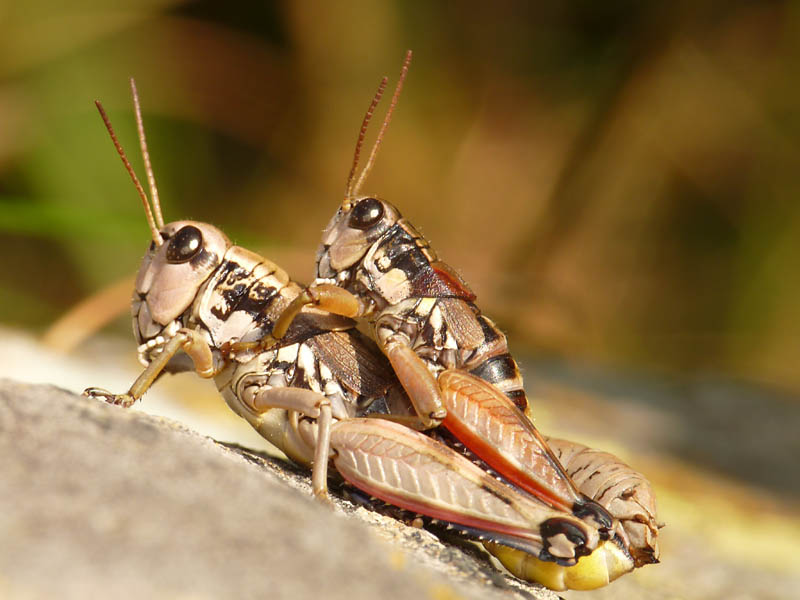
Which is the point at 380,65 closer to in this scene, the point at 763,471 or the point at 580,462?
the point at 763,471

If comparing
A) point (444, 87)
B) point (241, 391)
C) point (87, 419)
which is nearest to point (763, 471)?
point (241, 391)

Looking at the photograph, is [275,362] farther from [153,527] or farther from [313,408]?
[153,527]

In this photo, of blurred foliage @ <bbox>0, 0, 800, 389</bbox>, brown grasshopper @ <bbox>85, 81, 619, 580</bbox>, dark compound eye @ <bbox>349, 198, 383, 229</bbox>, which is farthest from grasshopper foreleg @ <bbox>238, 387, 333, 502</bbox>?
blurred foliage @ <bbox>0, 0, 800, 389</bbox>

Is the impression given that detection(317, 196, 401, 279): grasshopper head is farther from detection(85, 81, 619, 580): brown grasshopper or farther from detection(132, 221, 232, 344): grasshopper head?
detection(132, 221, 232, 344): grasshopper head

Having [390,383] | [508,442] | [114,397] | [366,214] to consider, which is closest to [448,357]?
[390,383]

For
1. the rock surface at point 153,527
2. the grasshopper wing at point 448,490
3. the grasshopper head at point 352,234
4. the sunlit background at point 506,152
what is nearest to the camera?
the rock surface at point 153,527

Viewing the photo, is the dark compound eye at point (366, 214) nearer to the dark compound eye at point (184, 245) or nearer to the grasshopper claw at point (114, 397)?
the dark compound eye at point (184, 245)

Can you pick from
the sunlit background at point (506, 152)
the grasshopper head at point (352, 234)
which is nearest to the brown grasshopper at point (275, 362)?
the grasshopper head at point (352, 234)
